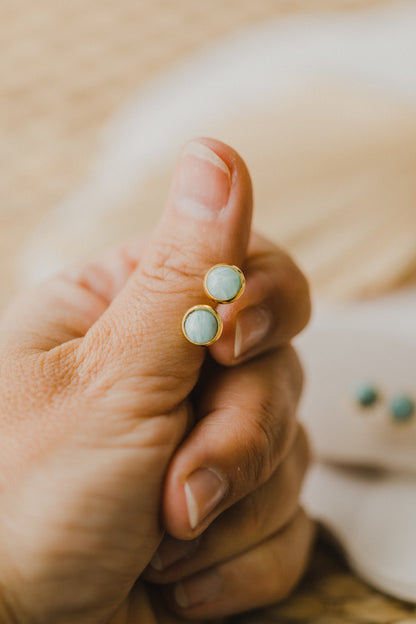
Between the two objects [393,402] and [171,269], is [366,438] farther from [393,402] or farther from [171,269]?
[171,269]

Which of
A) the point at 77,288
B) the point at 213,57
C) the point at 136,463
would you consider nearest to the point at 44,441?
the point at 136,463

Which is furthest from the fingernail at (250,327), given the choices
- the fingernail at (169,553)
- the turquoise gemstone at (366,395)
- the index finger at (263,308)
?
the turquoise gemstone at (366,395)

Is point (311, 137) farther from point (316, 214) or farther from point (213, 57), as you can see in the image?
point (213, 57)

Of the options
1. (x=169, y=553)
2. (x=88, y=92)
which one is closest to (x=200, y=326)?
(x=169, y=553)

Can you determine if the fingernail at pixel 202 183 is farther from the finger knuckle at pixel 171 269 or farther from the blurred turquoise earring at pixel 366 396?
the blurred turquoise earring at pixel 366 396

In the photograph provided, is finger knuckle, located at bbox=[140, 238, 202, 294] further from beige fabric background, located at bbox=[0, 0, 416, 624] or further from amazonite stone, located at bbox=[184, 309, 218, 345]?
beige fabric background, located at bbox=[0, 0, 416, 624]
